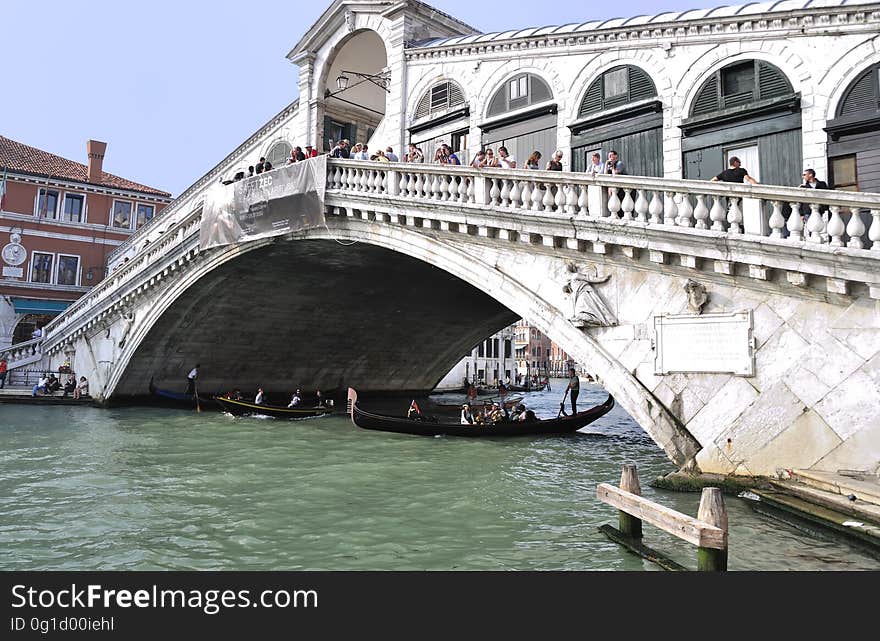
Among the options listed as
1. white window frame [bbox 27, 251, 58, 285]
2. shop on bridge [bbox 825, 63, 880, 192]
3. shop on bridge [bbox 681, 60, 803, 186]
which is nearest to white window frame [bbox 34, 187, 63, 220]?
white window frame [bbox 27, 251, 58, 285]

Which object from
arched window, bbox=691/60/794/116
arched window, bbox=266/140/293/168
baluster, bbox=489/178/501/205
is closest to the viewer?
arched window, bbox=691/60/794/116

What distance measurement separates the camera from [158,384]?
64.4ft

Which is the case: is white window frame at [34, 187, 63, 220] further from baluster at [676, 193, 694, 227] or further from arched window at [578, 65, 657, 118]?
baluster at [676, 193, 694, 227]

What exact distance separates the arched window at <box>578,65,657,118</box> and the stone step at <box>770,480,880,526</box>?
6054mm

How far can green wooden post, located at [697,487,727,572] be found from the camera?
13.9 feet

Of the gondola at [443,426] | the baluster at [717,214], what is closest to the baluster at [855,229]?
the baluster at [717,214]

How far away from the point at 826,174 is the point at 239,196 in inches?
436

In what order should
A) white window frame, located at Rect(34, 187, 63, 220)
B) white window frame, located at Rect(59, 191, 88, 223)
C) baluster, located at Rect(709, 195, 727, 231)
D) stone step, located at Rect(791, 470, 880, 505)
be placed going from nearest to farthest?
stone step, located at Rect(791, 470, 880, 505), baluster, located at Rect(709, 195, 727, 231), white window frame, located at Rect(34, 187, 63, 220), white window frame, located at Rect(59, 191, 88, 223)

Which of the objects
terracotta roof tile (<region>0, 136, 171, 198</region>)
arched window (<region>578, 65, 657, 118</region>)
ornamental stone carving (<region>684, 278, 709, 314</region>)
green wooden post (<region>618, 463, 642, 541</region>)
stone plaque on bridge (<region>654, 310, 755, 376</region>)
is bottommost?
green wooden post (<region>618, 463, 642, 541</region>)

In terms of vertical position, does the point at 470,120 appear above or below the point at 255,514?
above

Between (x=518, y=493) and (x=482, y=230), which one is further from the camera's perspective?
(x=482, y=230)

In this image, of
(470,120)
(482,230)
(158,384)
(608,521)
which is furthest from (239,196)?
(608,521)

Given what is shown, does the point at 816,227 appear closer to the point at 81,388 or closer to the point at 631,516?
the point at 631,516
